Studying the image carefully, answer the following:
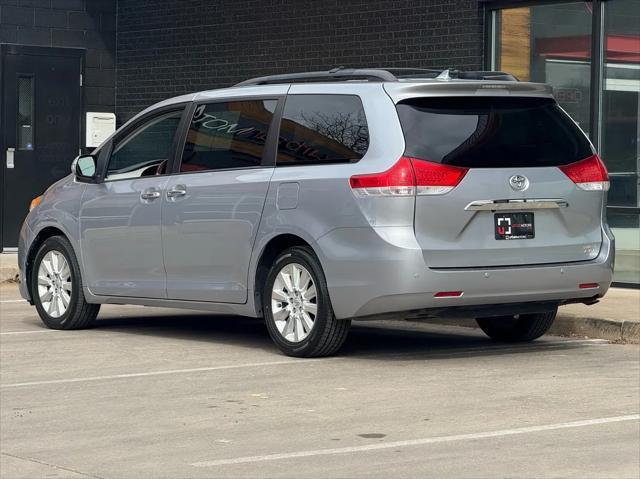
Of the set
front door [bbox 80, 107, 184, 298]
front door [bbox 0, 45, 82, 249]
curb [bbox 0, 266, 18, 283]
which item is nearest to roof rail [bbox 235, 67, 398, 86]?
front door [bbox 80, 107, 184, 298]

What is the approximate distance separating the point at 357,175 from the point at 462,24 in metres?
6.72

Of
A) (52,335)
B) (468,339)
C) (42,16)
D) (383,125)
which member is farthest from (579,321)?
(42,16)

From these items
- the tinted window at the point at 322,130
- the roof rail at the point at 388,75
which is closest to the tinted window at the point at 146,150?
the roof rail at the point at 388,75

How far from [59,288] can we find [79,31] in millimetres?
8719

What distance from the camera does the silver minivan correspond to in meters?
9.89

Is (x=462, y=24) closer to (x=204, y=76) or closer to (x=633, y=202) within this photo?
(x=633, y=202)

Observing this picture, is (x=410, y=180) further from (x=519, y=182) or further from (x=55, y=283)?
(x=55, y=283)

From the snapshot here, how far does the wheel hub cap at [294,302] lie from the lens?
10297 millimetres

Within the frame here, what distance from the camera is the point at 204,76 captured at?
19.5m

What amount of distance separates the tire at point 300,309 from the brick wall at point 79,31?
10.2 m

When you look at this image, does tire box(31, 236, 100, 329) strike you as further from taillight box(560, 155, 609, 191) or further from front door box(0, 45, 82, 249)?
front door box(0, 45, 82, 249)

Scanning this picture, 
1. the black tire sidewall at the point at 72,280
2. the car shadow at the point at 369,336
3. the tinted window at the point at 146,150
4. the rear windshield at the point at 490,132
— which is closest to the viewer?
the rear windshield at the point at 490,132

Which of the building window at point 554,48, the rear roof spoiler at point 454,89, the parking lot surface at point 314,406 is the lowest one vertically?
the parking lot surface at point 314,406

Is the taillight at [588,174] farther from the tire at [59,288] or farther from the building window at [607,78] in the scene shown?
the building window at [607,78]
